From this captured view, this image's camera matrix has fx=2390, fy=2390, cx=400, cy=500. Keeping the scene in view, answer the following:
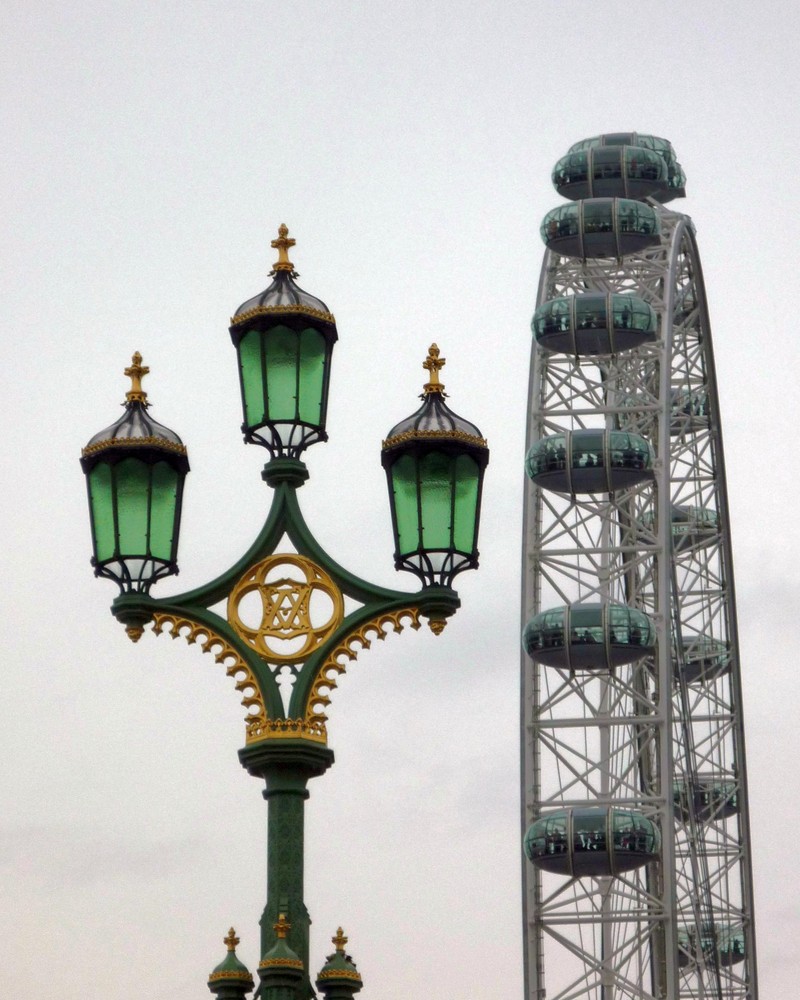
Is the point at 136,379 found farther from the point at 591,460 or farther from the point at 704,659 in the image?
the point at 704,659

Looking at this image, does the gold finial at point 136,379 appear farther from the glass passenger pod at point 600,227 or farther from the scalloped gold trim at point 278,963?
the glass passenger pod at point 600,227

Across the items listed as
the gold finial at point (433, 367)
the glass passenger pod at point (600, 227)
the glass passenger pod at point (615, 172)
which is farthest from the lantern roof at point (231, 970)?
the glass passenger pod at point (615, 172)

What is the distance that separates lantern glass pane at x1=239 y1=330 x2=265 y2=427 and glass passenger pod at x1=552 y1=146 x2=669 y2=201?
5370cm

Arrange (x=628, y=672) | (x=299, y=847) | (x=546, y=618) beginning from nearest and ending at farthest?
(x=299, y=847), (x=546, y=618), (x=628, y=672)

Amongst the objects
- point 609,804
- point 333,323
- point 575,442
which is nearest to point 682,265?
point 575,442

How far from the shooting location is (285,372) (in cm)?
1193

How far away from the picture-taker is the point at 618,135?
6619cm

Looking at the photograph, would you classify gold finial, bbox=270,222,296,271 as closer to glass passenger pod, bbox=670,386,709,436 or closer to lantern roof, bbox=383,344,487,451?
lantern roof, bbox=383,344,487,451

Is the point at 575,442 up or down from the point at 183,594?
up

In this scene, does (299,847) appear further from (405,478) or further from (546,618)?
(546,618)

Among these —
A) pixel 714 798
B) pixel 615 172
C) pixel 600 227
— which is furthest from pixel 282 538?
pixel 714 798

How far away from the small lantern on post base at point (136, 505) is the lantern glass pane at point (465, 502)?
4.39 feet

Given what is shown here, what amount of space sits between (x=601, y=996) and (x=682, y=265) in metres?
21.1

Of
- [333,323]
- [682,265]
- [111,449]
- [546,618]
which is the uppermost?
[682,265]
